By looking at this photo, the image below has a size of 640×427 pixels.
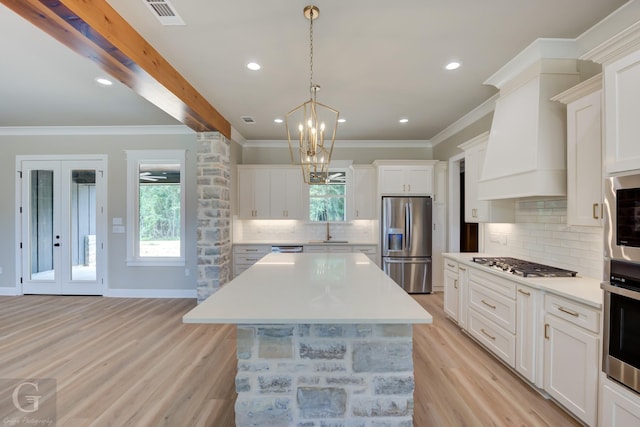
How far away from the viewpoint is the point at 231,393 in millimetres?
2229

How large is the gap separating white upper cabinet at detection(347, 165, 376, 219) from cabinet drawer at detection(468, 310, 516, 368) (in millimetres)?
2593

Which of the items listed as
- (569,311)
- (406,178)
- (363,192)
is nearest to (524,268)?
(569,311)

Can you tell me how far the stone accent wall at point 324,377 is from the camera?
1546 millimetres

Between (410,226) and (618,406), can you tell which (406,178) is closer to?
(410,226)

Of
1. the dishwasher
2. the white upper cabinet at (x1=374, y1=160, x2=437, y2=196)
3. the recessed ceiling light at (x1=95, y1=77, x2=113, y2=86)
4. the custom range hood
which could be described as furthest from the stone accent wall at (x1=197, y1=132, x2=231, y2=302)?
the custom range hood

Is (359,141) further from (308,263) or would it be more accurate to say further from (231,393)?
(231,393)

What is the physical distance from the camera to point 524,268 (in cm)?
257

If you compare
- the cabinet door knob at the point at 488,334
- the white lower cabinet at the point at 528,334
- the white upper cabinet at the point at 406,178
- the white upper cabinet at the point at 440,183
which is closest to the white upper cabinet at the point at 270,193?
the white upper cabinet at the point at 406,178

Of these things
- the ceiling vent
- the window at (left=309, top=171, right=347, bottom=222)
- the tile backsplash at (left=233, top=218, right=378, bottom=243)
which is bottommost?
the tile backsplash at (left=233, top=218, right=378, bottom=243)

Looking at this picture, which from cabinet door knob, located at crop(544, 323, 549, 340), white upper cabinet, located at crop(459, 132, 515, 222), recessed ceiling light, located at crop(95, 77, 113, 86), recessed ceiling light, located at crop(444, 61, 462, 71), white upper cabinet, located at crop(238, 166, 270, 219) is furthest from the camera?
white upper cabinet, located at crop(238, 166, 270, 219)

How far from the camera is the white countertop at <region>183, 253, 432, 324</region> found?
1.34 m

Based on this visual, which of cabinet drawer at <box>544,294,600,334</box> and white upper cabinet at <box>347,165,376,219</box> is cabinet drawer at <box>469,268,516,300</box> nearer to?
cabinet drawer at <box>544,294,600,334</box>

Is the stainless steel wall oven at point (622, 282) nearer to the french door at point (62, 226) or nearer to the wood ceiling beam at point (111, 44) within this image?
the wood ceiling beam at point (111, 44)

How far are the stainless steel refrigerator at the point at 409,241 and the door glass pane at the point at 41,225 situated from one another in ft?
18.5
